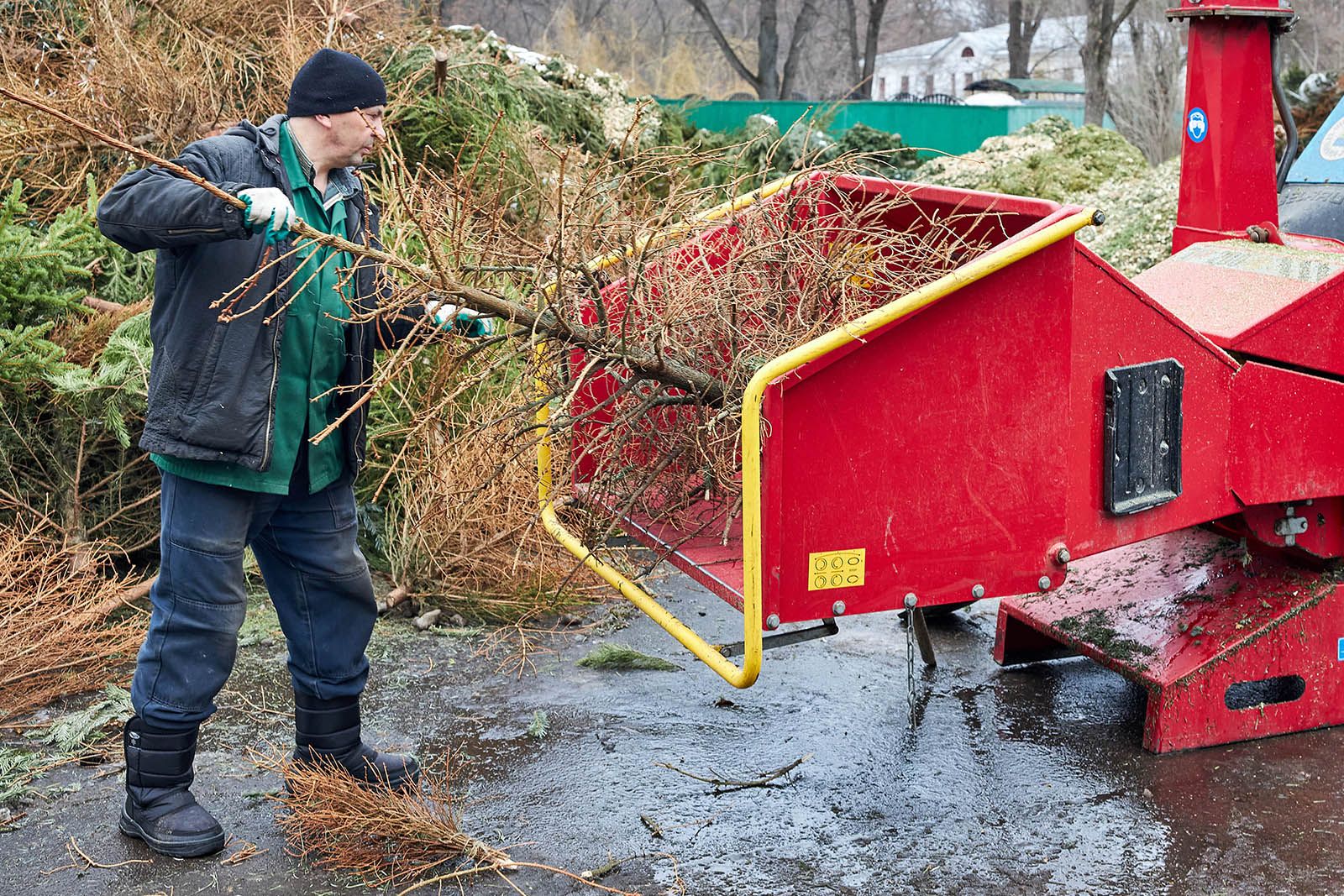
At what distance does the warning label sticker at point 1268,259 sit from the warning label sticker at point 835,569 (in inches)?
66.2

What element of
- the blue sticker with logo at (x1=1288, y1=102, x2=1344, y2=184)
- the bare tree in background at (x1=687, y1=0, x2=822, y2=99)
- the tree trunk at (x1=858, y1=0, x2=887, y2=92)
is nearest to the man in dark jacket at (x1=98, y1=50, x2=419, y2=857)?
the blue sticker with logo at (x1=1288, y1=102, x2=1344, y2=184)

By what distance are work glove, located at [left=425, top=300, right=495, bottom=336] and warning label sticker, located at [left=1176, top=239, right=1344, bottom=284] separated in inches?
84.6

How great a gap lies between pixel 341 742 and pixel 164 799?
0.45 meters

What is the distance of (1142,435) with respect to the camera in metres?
3.12

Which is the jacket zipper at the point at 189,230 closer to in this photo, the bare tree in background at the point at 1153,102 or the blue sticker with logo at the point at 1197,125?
the blue sticker with logo at the point at 1197,125

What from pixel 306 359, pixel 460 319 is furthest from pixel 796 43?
pixel 306 359

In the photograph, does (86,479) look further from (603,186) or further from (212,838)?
(603,186)

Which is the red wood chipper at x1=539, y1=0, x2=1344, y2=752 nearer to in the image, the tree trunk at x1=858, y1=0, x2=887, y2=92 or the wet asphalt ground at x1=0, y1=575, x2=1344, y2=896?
the wet asphalt ground at x1=0, y1=575, x2=1344, y2=896

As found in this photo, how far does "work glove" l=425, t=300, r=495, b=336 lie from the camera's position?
2895 millimetres

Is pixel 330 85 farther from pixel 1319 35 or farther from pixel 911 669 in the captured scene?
pixel 1319 35

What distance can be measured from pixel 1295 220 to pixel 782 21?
1572 inches

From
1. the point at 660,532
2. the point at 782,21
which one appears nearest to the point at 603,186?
the point at 660,532

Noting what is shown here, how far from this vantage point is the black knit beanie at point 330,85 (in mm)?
3027

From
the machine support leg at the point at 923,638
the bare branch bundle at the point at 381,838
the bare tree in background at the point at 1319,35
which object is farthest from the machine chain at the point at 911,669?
the bare tree in background at the point at 1319,35
